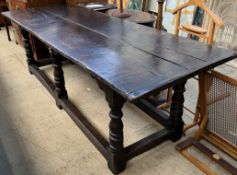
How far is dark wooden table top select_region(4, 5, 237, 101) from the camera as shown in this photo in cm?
131

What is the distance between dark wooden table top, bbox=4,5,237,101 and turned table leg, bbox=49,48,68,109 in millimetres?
252

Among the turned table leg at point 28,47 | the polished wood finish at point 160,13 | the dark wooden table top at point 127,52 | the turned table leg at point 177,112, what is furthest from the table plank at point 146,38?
the turned table leg at point 28,47

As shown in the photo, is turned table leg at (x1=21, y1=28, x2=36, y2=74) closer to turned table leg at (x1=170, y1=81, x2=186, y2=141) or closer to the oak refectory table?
the oak refectory table

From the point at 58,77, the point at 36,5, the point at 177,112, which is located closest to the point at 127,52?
the point at 177,112

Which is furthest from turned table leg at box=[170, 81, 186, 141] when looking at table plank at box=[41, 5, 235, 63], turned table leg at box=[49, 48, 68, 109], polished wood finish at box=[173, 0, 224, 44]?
turned table leg at box=[49, 48, 68, 109]

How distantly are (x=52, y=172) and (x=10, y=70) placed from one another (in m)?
2.01

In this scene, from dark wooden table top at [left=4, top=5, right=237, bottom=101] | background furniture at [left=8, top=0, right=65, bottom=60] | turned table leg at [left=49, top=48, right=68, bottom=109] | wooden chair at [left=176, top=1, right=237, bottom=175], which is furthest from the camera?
background furniture at [left=8, top=0, right=65, bottom=60]

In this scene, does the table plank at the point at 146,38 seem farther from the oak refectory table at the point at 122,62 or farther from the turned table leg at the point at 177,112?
the turned table leg at the point at 177,112

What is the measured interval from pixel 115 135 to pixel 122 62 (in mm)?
488

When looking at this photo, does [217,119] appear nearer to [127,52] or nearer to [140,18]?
[127,52]

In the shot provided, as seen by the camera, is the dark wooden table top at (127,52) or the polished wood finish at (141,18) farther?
the polished wood finish at (141,18)

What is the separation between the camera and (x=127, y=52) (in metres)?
1.65

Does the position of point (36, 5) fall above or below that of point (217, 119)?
above

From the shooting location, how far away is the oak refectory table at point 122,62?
1.33 meters
